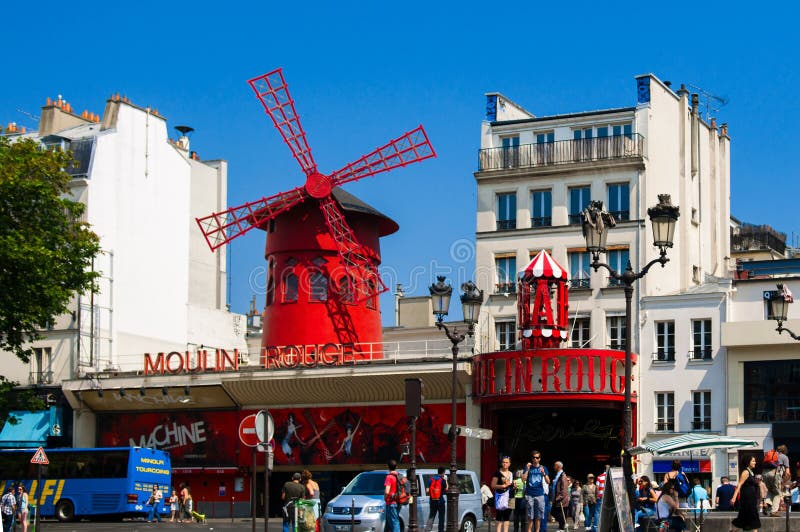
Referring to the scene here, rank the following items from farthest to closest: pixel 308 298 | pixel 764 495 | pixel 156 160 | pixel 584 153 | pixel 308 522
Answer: pixel 156 160 < pixel 308 298 < pixel 584 153 < pixel 764 495 < pixel 308 522

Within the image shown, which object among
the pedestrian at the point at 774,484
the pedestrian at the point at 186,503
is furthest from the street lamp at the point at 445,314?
the pedestrian at the point at 186,503

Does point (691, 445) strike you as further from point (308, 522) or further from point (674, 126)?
point (674, 126)

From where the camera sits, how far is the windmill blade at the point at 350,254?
41.9m

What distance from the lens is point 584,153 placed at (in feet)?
129

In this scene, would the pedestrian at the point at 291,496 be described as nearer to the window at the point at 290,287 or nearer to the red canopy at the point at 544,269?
the red canopy at the point at 544,269

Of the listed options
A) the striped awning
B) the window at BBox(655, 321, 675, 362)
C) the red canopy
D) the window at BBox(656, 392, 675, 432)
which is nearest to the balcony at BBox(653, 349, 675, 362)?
the window at BBox(655, 321, 675, 362)

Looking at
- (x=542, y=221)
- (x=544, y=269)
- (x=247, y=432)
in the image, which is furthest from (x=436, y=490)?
(x=542, y=221)

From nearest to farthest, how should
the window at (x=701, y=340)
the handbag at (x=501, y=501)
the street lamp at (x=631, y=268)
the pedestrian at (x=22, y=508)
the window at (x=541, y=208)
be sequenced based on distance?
the street lamp at (x=631, y=268), the handbag at (x=501, y=501), the pedestrian at (x=22, y=508), the window at (x=701, y=340), the window at (x=541, y=208)

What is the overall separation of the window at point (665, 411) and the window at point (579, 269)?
12.6 ft

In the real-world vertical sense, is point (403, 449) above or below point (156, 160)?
below

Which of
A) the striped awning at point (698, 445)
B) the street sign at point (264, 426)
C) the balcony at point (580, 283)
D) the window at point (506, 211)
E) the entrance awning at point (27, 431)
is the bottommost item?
the entrance awning at point (27, 431)

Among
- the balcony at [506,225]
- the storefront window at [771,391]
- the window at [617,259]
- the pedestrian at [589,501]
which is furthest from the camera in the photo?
the balcony at [506,225]

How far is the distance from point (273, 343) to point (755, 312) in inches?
574

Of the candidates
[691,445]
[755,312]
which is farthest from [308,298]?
[691,445]
